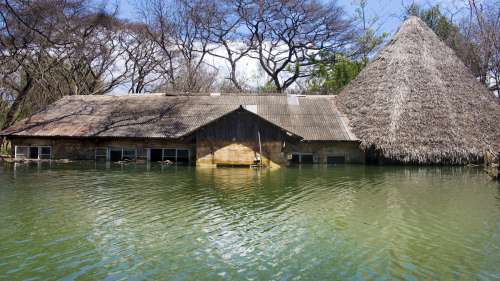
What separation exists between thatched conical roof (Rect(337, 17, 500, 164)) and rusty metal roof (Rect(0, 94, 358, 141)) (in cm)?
185

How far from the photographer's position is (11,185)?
16719 millimetres

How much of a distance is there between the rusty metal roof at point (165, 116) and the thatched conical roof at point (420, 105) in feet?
6.08

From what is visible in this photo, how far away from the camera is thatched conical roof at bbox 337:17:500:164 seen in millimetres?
23766

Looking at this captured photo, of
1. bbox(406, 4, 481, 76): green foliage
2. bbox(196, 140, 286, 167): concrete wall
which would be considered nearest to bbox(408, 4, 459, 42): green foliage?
→ bbox(406, 4, 481, 76): green foliage

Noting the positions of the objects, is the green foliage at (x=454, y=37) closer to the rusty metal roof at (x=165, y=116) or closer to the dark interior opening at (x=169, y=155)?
the rusty metal roof at (x=165, y=116)

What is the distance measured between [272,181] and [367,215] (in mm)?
6797

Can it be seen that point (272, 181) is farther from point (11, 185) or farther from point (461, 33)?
point (461, 33)

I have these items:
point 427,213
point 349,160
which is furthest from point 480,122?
point 427,213

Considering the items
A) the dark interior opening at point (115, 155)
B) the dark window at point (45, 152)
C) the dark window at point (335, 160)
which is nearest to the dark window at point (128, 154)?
the dark interior opening at point (115, 155)

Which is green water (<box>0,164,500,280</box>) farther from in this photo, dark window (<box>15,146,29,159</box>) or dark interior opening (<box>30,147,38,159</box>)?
dark window (<box>15,146,29,159</box>)

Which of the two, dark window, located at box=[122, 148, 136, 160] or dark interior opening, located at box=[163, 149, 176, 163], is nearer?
dark interior opening, located at box=[163, 149, 176, 163]

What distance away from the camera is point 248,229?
34.9 feet

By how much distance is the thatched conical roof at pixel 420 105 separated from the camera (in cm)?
2377

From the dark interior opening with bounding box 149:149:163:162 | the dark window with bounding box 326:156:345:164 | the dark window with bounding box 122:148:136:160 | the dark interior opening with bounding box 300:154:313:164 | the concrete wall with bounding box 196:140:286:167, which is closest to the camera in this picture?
the concrete wall with bounding box 196:140:286:167
